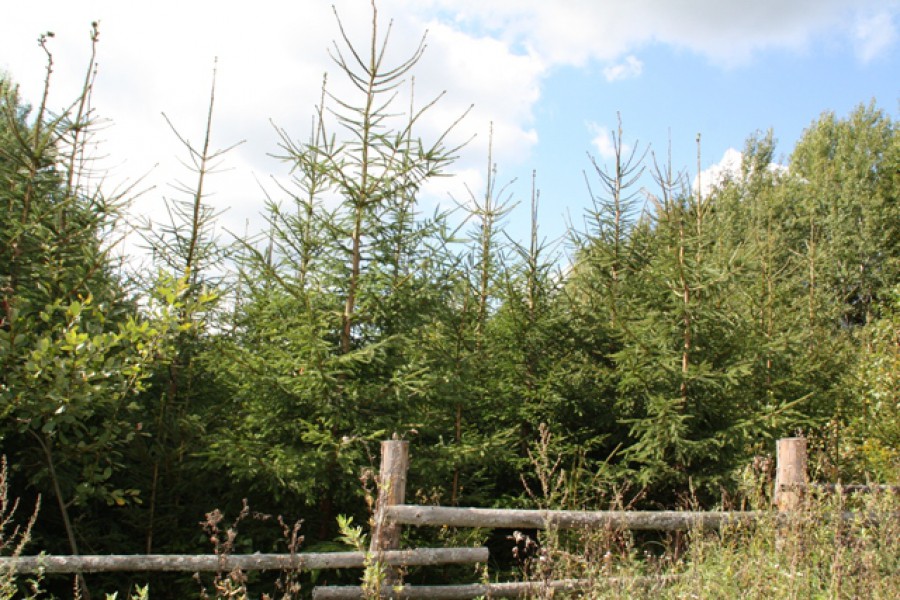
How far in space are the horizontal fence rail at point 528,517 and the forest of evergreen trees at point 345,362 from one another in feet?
1.26

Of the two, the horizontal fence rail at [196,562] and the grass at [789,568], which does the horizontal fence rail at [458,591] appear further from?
the grass at [789,568]

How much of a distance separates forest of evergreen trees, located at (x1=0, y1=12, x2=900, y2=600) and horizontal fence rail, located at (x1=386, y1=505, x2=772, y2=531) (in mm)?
383

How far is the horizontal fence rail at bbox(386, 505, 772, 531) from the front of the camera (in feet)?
14.8

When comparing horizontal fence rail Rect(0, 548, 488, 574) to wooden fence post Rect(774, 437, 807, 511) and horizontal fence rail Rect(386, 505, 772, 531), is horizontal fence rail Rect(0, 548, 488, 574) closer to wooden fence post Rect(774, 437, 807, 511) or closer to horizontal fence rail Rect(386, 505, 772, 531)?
horizontal fence rail Rect(386, 505, 772, 531)

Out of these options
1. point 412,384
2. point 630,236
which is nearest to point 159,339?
point 412,384

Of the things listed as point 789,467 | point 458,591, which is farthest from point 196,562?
point 789,467

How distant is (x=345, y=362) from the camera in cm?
499

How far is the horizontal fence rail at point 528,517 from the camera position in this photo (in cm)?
451

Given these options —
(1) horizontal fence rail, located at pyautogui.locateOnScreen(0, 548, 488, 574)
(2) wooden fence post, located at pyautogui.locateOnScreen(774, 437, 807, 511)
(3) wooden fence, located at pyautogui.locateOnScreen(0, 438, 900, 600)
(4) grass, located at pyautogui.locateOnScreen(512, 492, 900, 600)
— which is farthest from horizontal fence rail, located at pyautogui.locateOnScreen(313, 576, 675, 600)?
(2) wooden fence post, located at pyautogui.locateOnScreen(774, 437, 807, 511)

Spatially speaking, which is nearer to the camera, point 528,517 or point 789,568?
A: point 789,568

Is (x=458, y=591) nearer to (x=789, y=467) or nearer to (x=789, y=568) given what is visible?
(x=789, y=568)

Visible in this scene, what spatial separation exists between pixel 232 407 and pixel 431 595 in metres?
2.47

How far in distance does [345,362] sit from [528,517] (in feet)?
5.91

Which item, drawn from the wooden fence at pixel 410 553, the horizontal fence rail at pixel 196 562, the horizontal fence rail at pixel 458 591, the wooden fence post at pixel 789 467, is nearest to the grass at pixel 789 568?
the wooden fence at pixel 410 553
